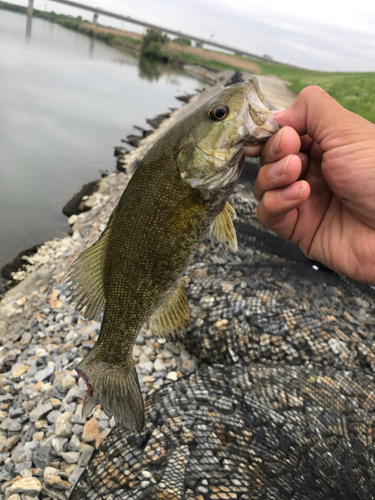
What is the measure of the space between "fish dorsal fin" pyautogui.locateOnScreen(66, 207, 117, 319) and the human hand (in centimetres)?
116

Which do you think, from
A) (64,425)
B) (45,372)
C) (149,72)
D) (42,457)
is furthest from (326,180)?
(149,72)

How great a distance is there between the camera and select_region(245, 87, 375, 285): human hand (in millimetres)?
2342

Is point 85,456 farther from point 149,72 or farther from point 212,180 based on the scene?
point 149,72

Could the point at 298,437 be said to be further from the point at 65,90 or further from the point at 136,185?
the point at 65,90

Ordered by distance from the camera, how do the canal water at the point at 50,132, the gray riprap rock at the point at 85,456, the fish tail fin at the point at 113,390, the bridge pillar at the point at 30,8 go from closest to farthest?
the fish tail fin at the point at 113,390
the gray riprap rock at the point at 85,456
the canal water at the point at 50,132
the bridge pillar at the point at 30,8

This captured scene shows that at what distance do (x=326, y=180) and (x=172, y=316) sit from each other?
4.70 ft

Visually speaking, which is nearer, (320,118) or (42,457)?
(320,118)

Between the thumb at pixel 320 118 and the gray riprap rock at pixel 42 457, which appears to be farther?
the gray riprap rock at pixel 42 457

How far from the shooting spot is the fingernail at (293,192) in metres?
2.42

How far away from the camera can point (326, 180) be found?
8.50ft

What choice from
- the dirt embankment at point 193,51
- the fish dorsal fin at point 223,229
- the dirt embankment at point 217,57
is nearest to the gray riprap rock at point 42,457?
the fish dorsal fin at point 223,229

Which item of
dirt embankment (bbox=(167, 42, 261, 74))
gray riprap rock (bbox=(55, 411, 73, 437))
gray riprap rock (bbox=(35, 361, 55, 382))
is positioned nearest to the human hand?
gray riprap rock (bbox=(55, 411, 73, 437))

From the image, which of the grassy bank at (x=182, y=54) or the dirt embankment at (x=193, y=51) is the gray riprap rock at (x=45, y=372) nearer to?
the grassy bank at (x=182, y=54)

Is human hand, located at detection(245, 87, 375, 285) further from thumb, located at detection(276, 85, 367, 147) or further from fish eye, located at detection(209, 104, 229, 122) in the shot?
fish eye, located at detection(209, 104, 229, 122)
